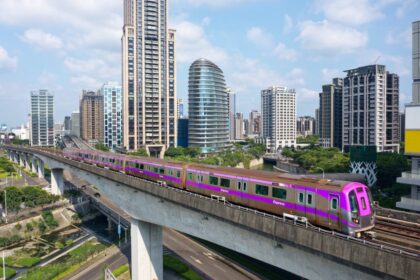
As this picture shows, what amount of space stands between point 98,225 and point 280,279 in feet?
142

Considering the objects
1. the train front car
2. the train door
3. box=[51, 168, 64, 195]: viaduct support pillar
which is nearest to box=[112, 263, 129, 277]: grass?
the train door

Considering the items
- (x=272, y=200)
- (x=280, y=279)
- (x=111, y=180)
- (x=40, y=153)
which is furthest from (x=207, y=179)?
(x=40, y=153)

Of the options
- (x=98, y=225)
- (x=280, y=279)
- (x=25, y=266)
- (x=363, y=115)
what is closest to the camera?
(x=280, y=279)

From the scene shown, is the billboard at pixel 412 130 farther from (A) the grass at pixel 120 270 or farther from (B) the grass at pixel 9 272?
(B) the grass at pixel 9 272

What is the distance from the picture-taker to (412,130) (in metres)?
40.8

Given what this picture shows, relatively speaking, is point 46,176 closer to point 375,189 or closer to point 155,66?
point 155,66

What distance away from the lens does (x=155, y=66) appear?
144000 millimetres

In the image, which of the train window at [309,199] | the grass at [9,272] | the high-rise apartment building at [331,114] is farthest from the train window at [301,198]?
the high-rise apartment building at [331,114]

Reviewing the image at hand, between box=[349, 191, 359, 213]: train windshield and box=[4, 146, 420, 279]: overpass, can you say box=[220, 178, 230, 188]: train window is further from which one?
box=[349, 191, 359, 213]: train windshield

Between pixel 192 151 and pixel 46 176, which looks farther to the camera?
pixel 192 151

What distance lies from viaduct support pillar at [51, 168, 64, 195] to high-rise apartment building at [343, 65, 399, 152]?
10987cm

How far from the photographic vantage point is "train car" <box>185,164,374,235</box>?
1758 cm

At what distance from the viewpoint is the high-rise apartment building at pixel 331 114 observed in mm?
164562

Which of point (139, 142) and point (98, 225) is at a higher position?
point (139, 142)
